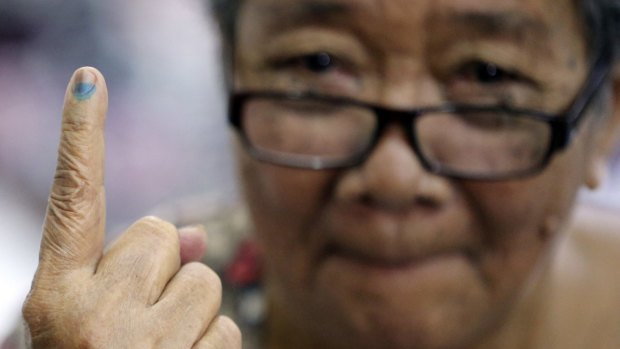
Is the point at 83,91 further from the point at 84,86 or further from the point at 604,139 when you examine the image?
the point at 604,139

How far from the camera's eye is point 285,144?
1.18 meters

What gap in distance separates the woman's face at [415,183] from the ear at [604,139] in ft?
0.13

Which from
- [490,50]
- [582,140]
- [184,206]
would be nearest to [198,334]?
[490,50]

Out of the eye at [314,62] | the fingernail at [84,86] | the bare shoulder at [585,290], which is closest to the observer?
the fingernail at [84,86]

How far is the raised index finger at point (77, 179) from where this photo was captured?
75 cm

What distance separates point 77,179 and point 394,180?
439 mm

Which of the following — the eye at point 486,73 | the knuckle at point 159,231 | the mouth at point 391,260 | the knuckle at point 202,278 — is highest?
the knuckle at point 159,231

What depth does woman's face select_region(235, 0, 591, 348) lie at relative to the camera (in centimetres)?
→ 107

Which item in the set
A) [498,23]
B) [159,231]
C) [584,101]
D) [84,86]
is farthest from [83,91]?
[584,101]

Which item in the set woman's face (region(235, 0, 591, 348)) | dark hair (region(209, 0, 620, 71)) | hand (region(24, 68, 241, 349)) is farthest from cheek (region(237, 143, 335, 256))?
hand (region(24, 68, 241, 349))

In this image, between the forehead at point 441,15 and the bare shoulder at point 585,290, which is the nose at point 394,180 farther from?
the bare shoulder at point 585,290

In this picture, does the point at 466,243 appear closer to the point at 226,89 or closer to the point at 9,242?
the point at 226,89

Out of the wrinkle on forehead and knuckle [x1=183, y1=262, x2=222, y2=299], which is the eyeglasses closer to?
the wrinkle on forehead

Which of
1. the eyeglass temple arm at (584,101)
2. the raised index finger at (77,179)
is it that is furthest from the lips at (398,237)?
the raised index finger at (77,179)
